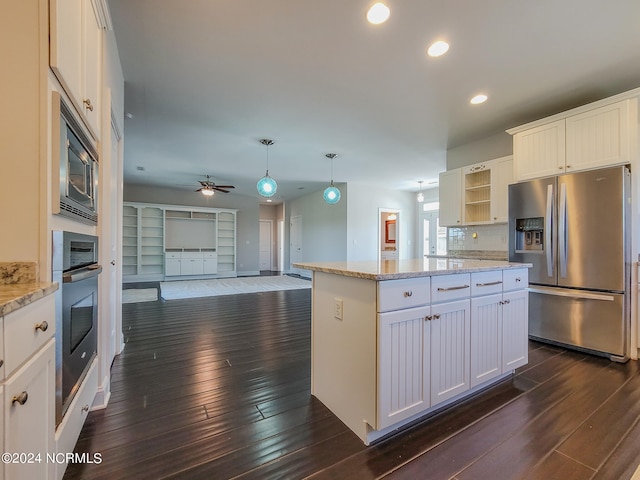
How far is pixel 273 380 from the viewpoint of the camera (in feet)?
7.74

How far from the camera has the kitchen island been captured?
1601 millimetres

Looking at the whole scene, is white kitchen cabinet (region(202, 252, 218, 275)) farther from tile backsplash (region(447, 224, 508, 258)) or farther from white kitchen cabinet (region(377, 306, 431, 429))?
white kitchen cabinet (region(377, 306, 431, 429))

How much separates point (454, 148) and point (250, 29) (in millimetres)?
3844

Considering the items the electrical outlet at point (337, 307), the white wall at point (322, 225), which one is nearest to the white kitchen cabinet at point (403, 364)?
the electrical outlet at point (337, 307)

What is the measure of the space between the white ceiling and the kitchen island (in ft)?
5.79

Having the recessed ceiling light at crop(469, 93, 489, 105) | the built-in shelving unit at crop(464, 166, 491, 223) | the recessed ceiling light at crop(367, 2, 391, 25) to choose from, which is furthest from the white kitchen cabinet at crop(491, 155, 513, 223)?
the recessed ceiling light at crop(367, 2, 391, 25)

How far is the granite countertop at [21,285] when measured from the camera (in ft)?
2.89

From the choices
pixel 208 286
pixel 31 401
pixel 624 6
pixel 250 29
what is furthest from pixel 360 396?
pixel 208 286

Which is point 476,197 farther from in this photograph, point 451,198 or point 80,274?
point 80,274

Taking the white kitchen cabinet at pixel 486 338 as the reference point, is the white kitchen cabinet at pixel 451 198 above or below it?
above

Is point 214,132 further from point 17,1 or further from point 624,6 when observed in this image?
point 624,6

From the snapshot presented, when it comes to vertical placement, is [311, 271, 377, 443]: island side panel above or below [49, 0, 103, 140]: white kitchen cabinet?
below

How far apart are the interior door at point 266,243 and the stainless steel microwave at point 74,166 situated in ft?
33.1

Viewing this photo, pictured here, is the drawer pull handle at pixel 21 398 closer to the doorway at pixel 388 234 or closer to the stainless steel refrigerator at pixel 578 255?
the stainless steel refrigerator at pixel 578 255
